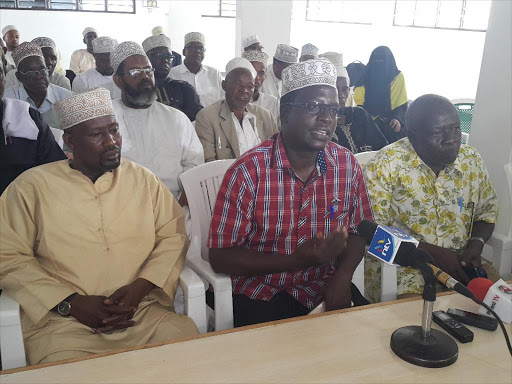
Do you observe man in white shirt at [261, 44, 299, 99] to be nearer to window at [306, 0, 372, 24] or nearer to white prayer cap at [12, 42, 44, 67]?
white prayer cap at [12, 42, 44, 67]

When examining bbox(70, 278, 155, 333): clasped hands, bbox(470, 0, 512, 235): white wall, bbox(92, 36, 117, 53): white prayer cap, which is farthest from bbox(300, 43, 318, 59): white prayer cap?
bbox(70, 278, 155, 333): clasped hands

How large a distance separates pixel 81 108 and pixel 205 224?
878 millimetres

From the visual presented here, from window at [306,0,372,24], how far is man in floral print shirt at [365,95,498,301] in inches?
444

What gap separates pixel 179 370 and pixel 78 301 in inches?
32.5

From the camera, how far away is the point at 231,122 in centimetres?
405

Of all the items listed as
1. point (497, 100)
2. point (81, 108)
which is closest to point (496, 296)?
point (81, 108)

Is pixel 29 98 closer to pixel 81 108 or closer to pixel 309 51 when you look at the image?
pixel 81 108

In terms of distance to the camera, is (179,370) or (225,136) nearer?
(179,370)

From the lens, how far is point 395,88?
5.70 metres

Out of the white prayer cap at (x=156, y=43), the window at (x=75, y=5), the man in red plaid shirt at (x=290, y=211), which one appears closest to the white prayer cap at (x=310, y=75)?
the man in red plaid shirt at (x=290, y=211)

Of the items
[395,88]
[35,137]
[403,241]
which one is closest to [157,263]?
[403,241]

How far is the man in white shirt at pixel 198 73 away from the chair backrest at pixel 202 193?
3377mm

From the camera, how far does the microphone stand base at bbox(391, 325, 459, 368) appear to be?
143cm

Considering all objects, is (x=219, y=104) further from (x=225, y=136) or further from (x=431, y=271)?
(x=431, y=271)
